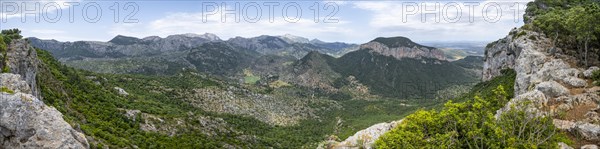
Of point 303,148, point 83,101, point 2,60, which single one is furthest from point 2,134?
point 303,148

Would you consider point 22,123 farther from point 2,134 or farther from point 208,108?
point 208,108

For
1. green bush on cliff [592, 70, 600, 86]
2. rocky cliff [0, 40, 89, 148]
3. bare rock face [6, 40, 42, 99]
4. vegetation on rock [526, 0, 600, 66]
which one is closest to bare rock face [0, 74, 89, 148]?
rocky cliff [0, 40, 89, 148]

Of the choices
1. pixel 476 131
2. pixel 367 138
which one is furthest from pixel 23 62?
pixel 476 131

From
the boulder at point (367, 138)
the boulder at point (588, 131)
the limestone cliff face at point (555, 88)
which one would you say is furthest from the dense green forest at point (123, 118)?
the boulder at point (588, 131)

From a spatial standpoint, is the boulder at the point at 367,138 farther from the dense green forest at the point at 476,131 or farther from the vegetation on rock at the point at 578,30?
the vegetation on rock at the point at 578,30

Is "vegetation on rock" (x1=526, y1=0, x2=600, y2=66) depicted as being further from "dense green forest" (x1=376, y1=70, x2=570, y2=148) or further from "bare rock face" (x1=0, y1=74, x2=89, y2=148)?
"bare rock face" (x1=0, y1=74, x2=89, y2=148)
